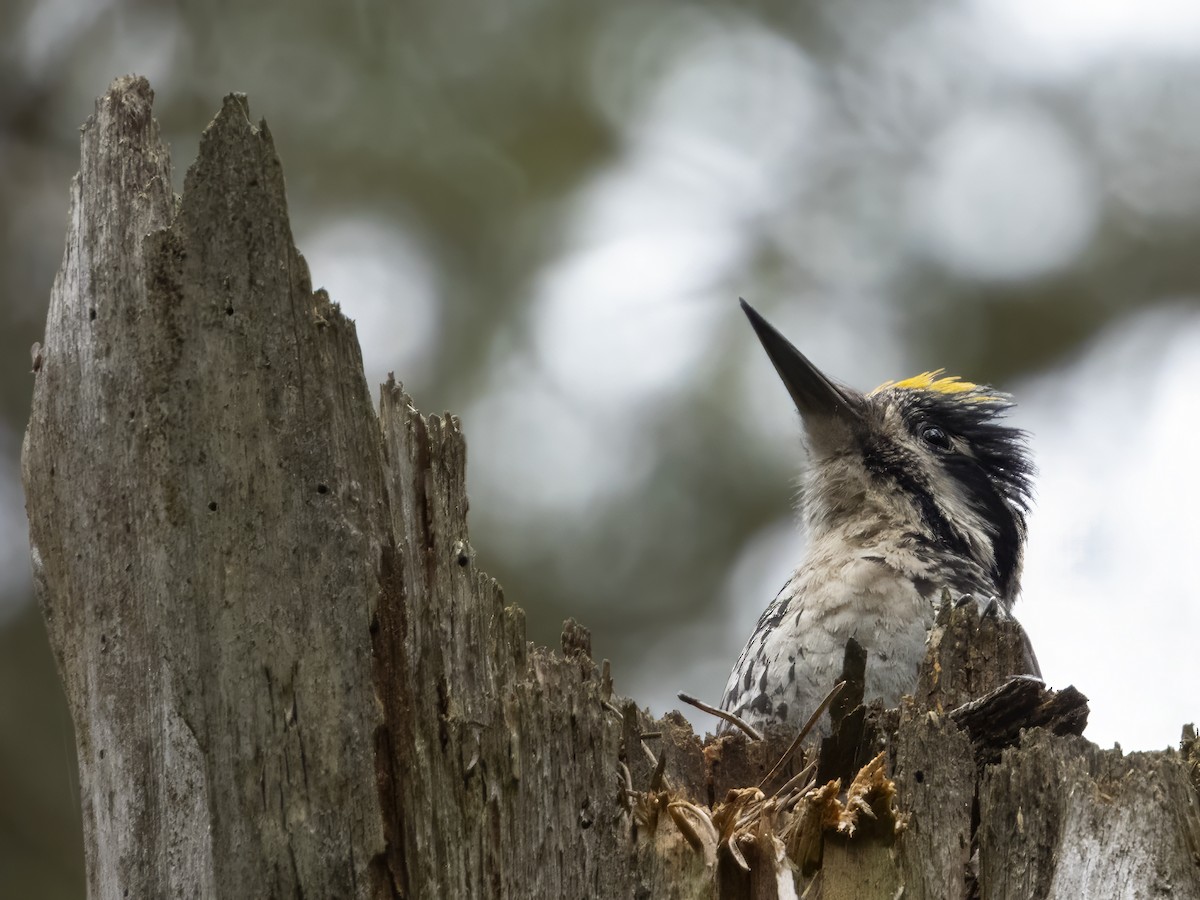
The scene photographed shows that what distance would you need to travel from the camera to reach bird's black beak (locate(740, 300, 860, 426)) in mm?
5902

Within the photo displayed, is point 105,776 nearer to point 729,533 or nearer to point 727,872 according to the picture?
point 727,872

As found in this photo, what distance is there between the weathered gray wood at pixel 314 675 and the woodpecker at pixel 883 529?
1534 millimetres

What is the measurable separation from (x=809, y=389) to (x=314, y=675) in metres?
3.81

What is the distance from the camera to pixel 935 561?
206 inches

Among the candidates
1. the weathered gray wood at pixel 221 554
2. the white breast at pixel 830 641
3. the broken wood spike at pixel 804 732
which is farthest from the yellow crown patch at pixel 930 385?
the weathered gray wood at pixel 221 554

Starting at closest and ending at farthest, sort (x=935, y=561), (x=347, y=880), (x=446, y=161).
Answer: (x=347, y=880) → (x=935, y=561) → (x=446, y=161)

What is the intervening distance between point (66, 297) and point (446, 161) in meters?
4.46

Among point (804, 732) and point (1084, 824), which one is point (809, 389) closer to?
point (804, 732)

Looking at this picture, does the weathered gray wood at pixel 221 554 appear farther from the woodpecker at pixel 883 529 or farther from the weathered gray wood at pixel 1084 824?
the woodpecker at pixel 883 529

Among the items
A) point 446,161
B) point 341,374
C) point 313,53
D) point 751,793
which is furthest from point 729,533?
point 341,374

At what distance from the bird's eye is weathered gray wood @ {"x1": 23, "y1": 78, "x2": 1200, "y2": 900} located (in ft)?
10.8

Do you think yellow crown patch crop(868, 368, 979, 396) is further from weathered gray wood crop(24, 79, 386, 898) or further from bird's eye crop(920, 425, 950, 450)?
weathered gray wood crop(24, 79, 386, 898)

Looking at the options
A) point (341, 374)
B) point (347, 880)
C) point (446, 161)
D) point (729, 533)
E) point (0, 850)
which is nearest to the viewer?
point (347, 880)

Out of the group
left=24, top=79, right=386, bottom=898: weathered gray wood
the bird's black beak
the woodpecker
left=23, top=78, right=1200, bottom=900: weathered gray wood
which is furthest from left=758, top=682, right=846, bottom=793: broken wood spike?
the bird's black beak
